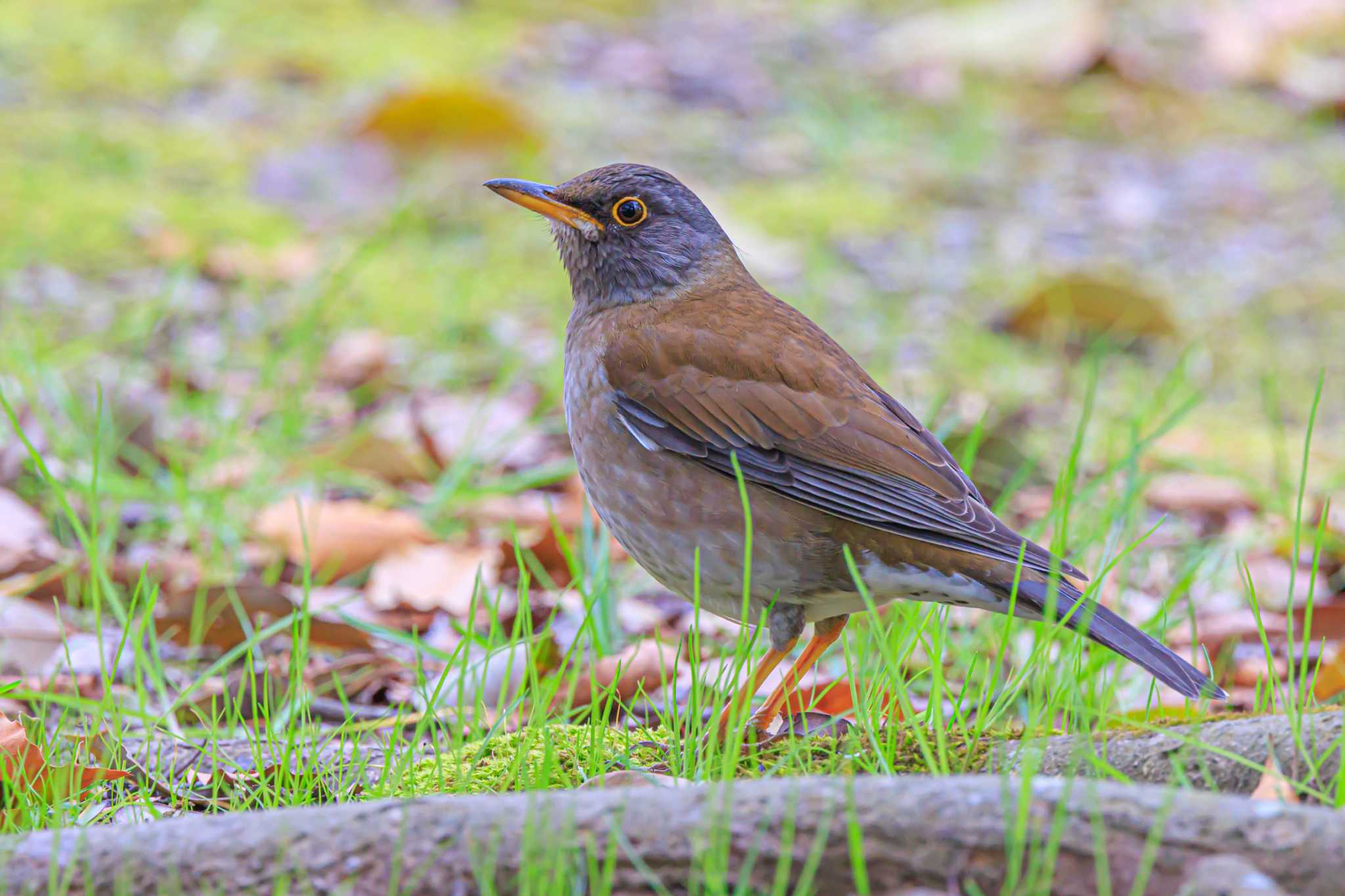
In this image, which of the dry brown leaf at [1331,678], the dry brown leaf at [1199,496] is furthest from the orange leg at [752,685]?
the dry brown leaf at [1199,496]

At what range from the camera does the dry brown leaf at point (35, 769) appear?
2715 millimetres

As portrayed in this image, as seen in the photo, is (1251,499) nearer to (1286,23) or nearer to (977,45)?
(977,45)

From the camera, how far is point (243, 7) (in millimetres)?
10125

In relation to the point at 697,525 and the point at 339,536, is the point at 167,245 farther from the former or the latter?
the point at 697,525

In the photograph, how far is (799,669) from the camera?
3.48 meters

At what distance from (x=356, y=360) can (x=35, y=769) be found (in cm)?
378

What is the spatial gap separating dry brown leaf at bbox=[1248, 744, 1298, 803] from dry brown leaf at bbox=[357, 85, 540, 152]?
19.9 feet

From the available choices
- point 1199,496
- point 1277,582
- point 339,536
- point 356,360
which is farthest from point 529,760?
point 356,360

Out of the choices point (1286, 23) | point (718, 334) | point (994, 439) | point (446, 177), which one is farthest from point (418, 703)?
point (1286, 23)

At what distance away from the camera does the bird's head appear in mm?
4184

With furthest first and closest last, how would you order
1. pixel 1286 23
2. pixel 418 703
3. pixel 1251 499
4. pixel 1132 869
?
pixel 1286 23 → pixel 1251 499 → pixel 418 703 → pixel 1132 869

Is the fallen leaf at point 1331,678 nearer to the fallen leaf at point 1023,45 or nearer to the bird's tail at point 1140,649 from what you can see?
the bird's tail at point 1140,649

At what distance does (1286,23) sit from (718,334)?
30.6 feet

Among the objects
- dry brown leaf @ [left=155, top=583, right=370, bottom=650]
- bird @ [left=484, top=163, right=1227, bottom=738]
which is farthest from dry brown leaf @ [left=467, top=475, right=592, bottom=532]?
bird @ [left=484, top=163, right=1227, bottom=738]
